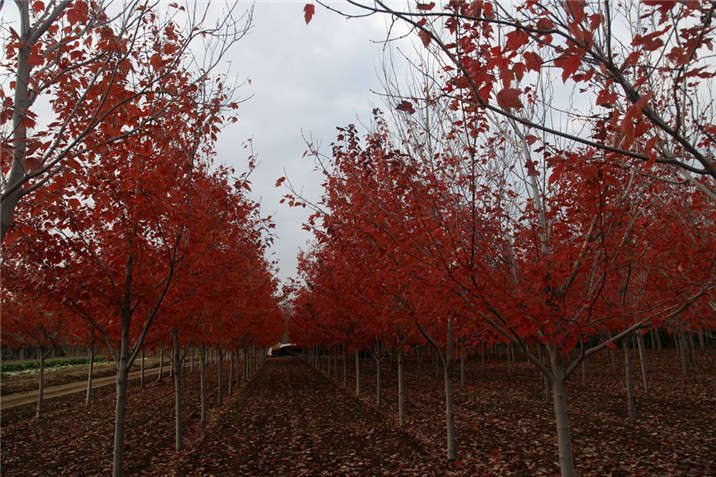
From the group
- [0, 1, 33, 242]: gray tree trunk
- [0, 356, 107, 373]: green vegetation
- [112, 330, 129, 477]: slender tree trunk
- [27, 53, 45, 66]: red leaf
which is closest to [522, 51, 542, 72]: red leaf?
[0, 1, 33, 242]: gray tree trunk

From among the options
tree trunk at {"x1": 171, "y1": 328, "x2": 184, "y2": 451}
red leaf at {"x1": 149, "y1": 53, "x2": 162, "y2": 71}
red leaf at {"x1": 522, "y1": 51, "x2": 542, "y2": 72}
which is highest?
red leaf at {"x1": 149, "y1": 53, "x2": 162, "y2": 71}

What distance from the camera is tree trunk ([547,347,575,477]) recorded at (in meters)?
3.90

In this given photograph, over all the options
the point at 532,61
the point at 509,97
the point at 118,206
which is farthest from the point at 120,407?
the point at 532,61

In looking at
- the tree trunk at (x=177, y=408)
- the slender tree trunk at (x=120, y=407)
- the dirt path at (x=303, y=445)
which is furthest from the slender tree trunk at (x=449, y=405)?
the tree trunk at (x=177, y=408)

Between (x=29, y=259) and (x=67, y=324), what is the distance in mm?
14749

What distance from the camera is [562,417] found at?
4.07 m

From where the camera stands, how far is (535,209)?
5051mm

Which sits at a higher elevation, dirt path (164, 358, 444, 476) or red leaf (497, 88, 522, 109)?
red leaf (497, 88, 522, 109)

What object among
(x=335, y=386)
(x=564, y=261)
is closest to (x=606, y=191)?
(x=564, y=261)

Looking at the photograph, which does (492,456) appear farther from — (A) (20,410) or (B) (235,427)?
(A) (20,410)

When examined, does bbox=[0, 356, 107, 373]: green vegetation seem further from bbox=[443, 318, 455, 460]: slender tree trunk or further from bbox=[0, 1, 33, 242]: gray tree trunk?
bbox=[0, 1, 33, 242]: gray tree trunk

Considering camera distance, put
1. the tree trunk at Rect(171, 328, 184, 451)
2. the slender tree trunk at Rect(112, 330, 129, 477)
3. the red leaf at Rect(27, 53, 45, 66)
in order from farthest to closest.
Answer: the tree trunk at Rect(171, 328, 184, 451)
the slender tree trunk at Rect(112, 330, 129, 477)
the red leaf at Rect(27, 53, 45, 66)

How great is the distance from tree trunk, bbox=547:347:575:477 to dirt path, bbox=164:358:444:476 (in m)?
3.93

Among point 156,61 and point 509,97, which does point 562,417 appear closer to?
point 509,97
